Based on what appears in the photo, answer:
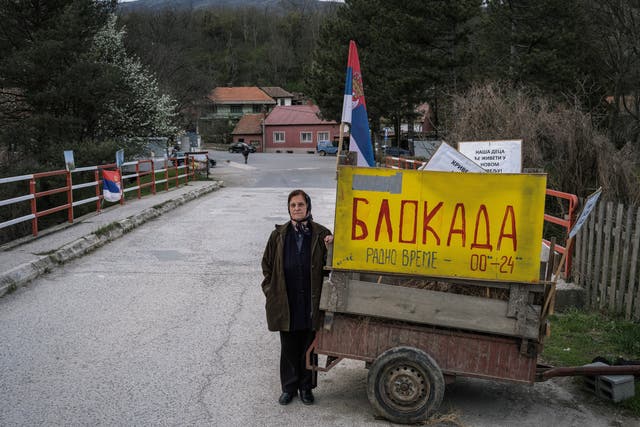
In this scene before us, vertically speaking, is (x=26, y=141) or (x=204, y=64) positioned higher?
(x=204, y=64)

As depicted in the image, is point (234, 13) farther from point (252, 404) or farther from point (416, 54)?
point (252, 404)

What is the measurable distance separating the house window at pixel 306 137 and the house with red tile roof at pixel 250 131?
676 cm

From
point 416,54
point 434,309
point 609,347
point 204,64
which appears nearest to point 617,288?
point 609,347

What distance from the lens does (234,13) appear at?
13050cm

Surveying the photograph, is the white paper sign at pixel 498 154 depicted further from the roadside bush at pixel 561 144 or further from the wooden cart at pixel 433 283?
the wooden cart at pixel 433 283

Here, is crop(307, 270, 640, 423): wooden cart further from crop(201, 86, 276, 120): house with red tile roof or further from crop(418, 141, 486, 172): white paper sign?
crop(201, 86, 276, 120): house with red tile roof

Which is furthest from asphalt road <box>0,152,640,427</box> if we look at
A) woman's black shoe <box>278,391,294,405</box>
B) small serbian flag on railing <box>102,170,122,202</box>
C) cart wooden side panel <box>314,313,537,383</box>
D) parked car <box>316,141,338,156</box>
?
parked car <box>316,141,338,156</box>

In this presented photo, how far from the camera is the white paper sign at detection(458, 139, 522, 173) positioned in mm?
8859

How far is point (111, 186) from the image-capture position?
14.5m

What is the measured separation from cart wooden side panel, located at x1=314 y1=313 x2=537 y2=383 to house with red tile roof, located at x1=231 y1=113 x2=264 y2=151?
86818 millimetres

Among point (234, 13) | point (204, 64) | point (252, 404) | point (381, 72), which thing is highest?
point (234, 13)

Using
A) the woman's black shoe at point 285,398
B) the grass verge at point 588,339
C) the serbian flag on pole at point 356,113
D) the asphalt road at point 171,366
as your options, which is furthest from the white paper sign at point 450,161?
the woman's black shoe at point 285,398

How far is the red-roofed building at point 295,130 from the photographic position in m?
87.2

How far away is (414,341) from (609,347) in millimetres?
2718
